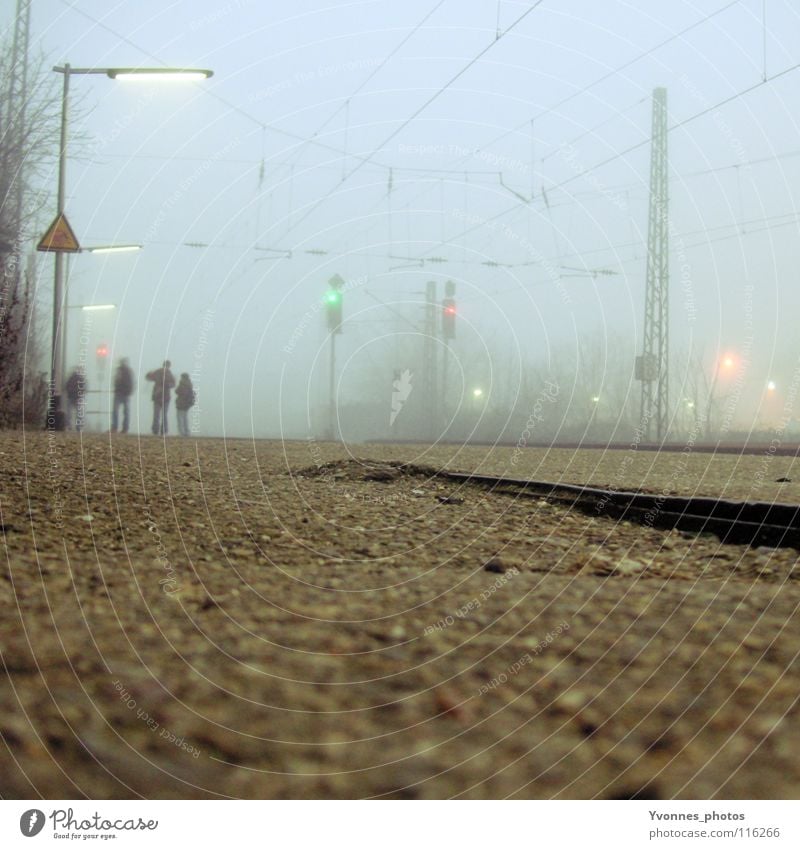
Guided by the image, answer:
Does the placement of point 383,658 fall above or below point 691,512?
below

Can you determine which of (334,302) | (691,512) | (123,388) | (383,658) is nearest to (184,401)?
(123,388)

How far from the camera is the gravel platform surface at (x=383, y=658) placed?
1873mm

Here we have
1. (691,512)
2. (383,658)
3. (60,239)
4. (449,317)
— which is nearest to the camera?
(383,658)

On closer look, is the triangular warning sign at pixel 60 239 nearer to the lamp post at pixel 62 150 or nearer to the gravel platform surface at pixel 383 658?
the lamp post at pixel 62 150

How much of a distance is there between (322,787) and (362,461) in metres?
7.36

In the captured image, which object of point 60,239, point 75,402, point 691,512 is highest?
point 60,239

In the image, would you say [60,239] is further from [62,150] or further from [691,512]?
[691,512]

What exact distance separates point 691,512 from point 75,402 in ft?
45.4

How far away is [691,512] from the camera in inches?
236

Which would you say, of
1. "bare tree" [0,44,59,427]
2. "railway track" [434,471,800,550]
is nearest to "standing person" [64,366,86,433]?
"bare tree" [0,44,59,427]

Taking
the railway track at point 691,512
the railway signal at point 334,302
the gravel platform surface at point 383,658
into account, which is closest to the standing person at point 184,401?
the railway signal at point 334,302

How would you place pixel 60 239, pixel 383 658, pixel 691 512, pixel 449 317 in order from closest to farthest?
pixel 383 658 < pixel 691 512 < pixel 60 239 < pixel 449 317

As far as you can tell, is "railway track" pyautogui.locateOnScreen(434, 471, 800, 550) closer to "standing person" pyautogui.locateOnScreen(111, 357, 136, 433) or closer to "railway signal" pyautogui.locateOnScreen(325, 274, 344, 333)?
"railway signal" pyautogui.locateOnScreen(325, 274, 344, 333)

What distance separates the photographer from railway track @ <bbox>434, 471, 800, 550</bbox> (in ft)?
17.4
